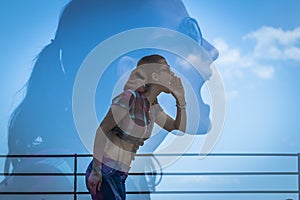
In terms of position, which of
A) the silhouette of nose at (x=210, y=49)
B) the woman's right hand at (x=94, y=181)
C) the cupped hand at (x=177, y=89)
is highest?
the silhouette of nose at (x=210, y=49)

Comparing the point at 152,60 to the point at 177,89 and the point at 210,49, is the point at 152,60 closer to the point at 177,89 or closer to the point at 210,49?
the point at 177,89

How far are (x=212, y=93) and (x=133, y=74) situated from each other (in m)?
0.81

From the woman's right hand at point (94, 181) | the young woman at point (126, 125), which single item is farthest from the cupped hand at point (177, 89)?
the woman's right hand at point (94, 181)

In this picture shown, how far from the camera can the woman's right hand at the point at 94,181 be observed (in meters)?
1.37

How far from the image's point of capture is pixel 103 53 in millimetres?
2631

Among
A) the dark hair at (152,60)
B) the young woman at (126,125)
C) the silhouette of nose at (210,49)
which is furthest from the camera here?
the silhouette of nose at (210,49)

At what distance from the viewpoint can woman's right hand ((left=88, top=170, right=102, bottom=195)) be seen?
1366 millimetres

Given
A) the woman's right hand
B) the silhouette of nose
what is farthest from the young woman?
the silhouette of nose

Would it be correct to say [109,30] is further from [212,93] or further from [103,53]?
[212,93]

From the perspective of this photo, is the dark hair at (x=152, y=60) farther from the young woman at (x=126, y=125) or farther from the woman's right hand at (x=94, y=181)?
the woman's right hand at (x=94, y=181)

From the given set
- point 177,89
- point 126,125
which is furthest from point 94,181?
point 177,89

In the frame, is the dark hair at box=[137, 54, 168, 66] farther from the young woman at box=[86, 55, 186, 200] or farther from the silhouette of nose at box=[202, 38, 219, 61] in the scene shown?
the silhouette of nose at box=[202, 38, 219, 61]

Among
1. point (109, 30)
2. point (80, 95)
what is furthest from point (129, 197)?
point (109, 30)

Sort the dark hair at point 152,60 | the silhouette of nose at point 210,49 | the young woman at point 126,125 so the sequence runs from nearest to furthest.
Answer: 1. the young woman at point 126,125
2. the dark hair at point 152,60
3. the silhouette of nose at point 210,49
